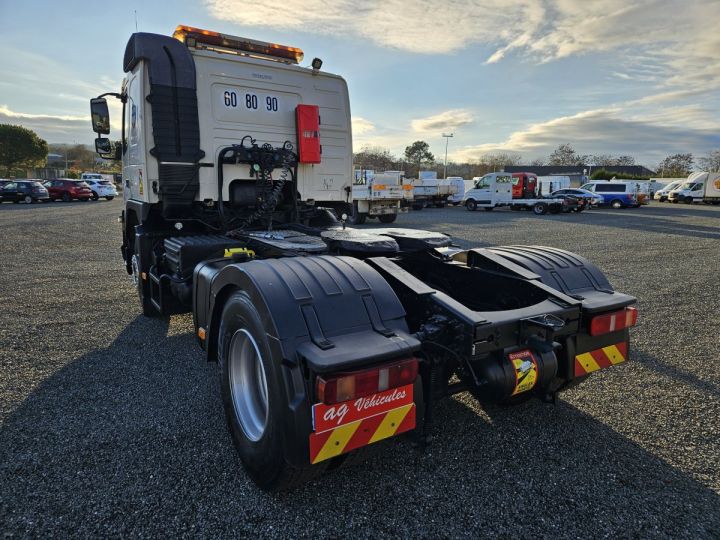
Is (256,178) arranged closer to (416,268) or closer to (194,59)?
(194,59)

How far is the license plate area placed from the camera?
1.96 meters

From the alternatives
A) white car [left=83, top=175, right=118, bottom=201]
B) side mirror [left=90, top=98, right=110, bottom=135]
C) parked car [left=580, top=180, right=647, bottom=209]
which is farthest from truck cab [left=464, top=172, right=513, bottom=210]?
white car [left=83, top=175, right=118, bottom=201]

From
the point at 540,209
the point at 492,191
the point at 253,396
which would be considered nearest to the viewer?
the point at 253,396

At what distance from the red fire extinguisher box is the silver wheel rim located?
117 inches

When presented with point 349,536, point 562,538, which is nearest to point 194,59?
point 349,536

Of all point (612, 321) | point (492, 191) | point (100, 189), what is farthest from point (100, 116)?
point (100, 189)

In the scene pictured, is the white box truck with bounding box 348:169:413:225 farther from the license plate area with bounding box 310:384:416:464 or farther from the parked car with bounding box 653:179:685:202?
the parked car with bounding box 653:179:685:202

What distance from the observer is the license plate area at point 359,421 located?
196 centimetres

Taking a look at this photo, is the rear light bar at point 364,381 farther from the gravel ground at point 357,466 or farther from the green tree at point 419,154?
the green tree at point 419,154

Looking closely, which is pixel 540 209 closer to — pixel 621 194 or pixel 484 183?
pixel 484 183

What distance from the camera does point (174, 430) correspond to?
3.01m

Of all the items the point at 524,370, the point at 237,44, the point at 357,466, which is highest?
the point at 237,44

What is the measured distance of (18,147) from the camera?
173 feet

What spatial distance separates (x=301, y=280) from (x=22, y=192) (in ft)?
108
